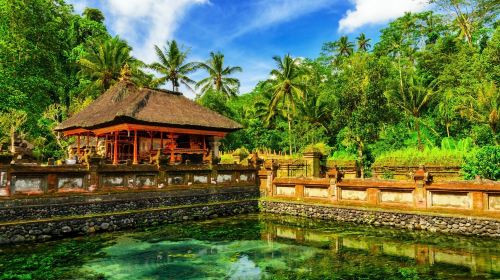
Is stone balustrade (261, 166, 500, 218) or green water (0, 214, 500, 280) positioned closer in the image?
green water (0, 214, 500, 280)

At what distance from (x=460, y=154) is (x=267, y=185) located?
11563 millimetres

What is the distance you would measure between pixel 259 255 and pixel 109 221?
6.41 m

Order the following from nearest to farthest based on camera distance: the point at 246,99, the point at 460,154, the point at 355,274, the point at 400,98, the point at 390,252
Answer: the point at 355,274, the point at 390,252, the point at 460,154, the point at 400,98, the point at 246,99

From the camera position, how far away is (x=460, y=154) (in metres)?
21.3

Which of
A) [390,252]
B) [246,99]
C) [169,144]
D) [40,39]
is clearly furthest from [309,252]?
[246,99]

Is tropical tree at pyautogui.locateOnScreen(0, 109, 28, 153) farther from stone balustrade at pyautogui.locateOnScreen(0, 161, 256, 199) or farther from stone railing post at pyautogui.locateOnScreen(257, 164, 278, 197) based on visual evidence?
stone railing post at pyautogui.locateOnScreen(257, 164, 278, 197)

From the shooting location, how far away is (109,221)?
13609 millimetres

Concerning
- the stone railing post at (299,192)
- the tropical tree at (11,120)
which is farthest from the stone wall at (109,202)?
the tropical tree at (11,120)

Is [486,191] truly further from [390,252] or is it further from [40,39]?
[40,39]

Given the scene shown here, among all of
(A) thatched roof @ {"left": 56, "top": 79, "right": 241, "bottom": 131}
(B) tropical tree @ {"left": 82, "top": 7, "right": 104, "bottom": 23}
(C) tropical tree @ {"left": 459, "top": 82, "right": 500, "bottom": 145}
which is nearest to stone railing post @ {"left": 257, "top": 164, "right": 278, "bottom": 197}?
(A) thatched roof @ {"left": 56, "top": 79, "right": 241, "bottom": 131}

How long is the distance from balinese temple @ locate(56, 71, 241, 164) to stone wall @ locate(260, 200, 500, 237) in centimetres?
515

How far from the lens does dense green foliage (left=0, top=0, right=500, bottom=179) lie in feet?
83.9

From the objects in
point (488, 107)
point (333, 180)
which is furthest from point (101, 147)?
point (488, 107)

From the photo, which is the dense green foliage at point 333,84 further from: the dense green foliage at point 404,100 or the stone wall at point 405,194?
the stone wall at point 405,194
